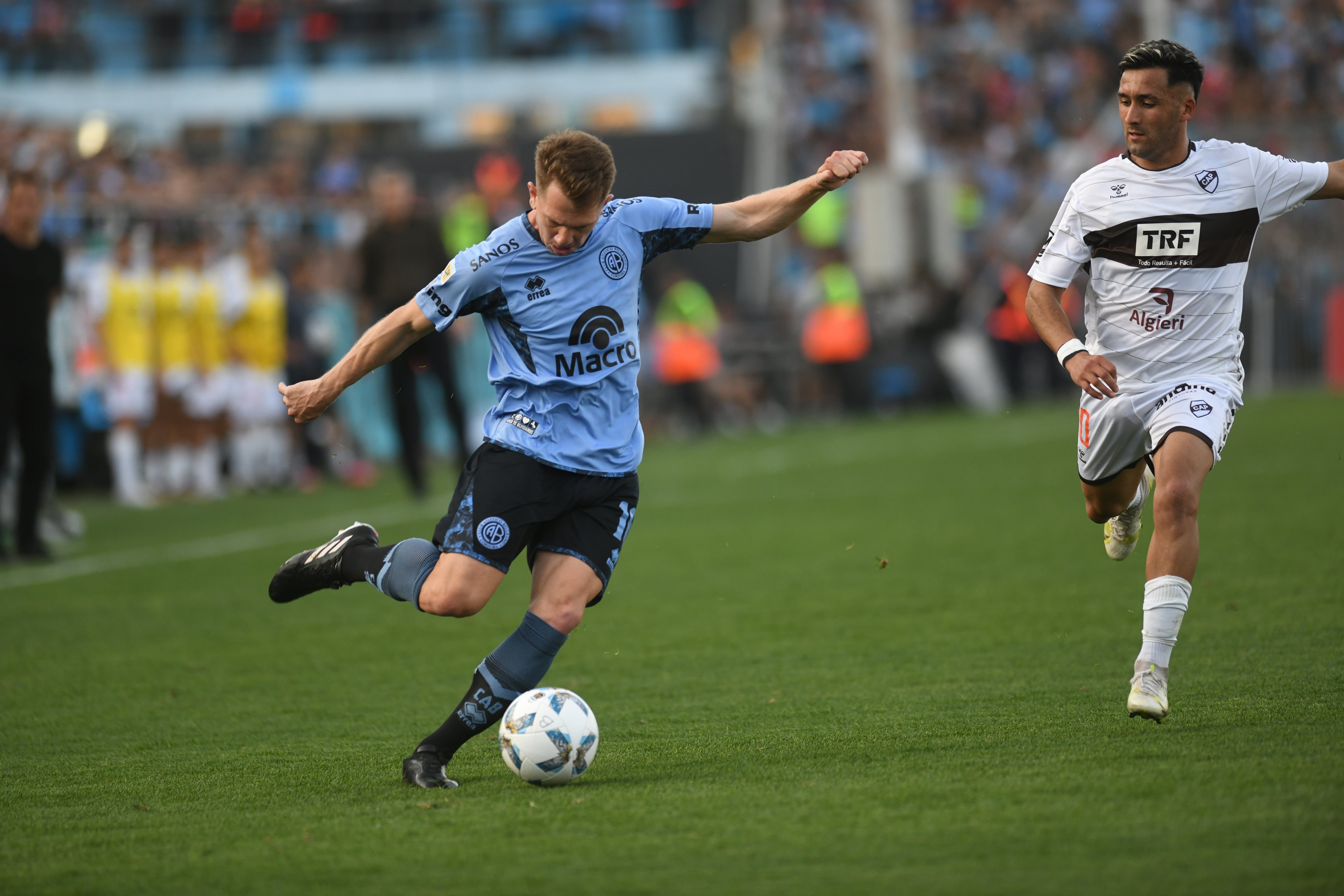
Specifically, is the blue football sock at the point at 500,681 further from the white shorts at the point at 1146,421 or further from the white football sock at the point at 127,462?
the white football sock at the point at 127,462

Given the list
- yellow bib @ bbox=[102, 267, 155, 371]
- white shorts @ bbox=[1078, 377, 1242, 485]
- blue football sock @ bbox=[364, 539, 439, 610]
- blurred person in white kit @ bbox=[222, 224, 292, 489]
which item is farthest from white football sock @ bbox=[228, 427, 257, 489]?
white shorts @ bbox=[1078, 377, 1242, 485]

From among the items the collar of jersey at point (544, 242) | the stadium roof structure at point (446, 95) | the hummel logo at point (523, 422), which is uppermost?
the stadium roof structure at point (446, 95)

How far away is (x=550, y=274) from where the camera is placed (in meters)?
4.82

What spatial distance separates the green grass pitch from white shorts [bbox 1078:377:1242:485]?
2.65 feet

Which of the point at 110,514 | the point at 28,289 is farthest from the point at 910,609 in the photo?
the point at 110,514

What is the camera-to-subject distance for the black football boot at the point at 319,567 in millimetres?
5238

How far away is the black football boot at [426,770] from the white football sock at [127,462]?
1074 cm

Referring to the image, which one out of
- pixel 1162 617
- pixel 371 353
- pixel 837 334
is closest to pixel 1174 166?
pixel 1162 617

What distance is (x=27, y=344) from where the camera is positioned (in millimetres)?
10305

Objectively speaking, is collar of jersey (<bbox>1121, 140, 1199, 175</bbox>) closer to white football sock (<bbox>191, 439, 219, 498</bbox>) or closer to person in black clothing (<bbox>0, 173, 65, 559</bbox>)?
person in black clothing (<bbox>0, 173, 65, 559</bbox>)

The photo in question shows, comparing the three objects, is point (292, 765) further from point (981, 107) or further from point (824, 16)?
point (824, 16)

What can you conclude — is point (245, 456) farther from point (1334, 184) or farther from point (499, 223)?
point (1334, 184)

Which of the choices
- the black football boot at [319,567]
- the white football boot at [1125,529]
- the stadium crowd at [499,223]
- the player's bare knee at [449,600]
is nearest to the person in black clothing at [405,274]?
the stadium crowd at [499,223]

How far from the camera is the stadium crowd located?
14.9 metres
